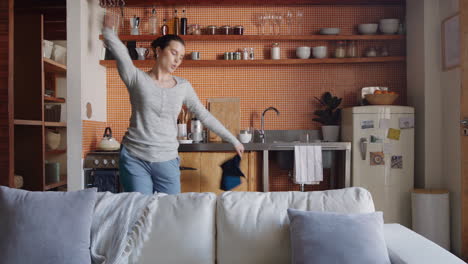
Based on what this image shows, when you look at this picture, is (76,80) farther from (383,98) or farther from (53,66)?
(383,98)

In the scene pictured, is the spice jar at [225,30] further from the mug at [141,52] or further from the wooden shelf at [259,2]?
the mug at [141,52]

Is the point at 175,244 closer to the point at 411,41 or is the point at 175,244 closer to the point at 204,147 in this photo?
the point at 204,147

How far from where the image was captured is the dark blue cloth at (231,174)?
3.91 meters

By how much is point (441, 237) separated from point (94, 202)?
3.19m

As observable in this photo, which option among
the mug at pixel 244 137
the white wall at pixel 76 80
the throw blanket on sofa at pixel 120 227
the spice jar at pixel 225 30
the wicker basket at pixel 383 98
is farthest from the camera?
the spice jar at pixel 225 30

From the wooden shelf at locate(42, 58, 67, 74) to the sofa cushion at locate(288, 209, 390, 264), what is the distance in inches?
142

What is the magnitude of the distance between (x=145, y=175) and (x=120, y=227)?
1.91 ft

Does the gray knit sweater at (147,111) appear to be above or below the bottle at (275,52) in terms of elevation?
below

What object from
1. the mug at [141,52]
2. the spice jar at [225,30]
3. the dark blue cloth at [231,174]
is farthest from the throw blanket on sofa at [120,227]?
the spice jar at [225,30]

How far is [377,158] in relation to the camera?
13.1 feet

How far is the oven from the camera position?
12.7 feet

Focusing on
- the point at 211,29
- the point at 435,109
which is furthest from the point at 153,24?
the point at 435,109

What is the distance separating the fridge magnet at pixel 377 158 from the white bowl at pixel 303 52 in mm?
1334

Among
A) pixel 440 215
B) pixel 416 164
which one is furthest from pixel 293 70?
pixel 440 215
